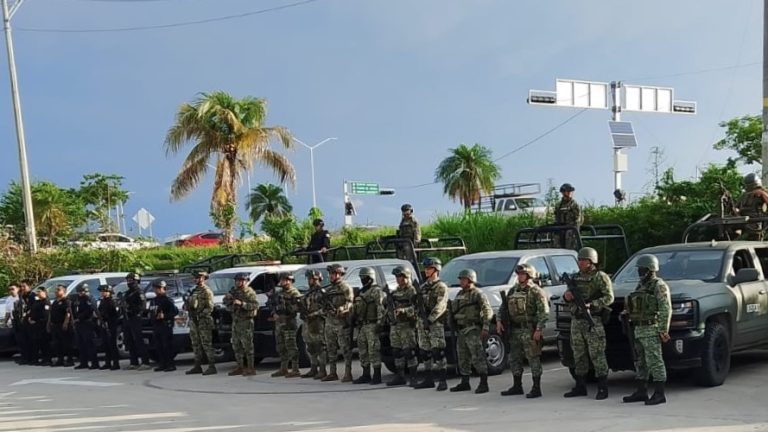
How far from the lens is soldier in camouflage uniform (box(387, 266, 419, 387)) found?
12.1m

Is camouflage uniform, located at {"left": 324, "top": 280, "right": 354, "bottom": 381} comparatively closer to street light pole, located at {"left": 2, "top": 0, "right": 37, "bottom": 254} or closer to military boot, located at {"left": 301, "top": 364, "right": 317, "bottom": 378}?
military boot, located at {"left": 301, "top": 364, "right": 317, "bottom": 378}

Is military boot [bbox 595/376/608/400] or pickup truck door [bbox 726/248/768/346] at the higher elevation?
pickup truck door [bbox 726/248/768/346]

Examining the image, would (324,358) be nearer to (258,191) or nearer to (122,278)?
(122,278)

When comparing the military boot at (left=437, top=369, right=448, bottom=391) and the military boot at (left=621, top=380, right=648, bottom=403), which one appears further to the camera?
the military boot at (left=437, top=369, right=448, bottom=391)

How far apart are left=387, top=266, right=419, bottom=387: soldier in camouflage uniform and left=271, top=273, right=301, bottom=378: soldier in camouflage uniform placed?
2.05 metres

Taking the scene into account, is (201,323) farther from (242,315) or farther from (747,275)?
(747,275)

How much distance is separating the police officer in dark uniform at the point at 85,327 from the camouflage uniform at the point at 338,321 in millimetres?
6178

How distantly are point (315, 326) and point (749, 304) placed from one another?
Result: 605 cm

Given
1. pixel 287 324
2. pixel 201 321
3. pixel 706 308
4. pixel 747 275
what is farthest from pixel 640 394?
pixel 201 321

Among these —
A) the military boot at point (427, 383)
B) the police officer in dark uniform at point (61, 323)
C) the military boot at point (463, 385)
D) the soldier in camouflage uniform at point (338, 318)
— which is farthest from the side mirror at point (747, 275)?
the police officer in dark uniform at point (61, 323)

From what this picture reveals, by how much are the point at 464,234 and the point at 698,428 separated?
15.8 meters

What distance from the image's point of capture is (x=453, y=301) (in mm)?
11617

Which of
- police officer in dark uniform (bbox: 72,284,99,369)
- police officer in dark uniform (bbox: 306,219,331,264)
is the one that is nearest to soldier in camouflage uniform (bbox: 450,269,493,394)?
police officer in dark uniform (bbox: 306,219,331,264)

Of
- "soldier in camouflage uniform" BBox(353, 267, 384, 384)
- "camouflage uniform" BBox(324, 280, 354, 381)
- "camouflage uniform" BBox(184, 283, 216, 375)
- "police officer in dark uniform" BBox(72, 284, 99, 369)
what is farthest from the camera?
"police officer in dark uniform" BBox(72, 284, 99, 369)
